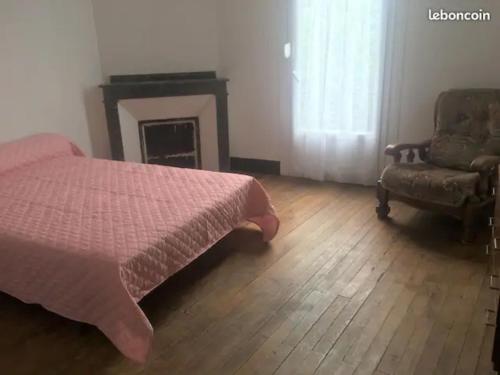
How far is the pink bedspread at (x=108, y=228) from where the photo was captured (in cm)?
195

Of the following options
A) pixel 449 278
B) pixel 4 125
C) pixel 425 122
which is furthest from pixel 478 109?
pixel 4 125

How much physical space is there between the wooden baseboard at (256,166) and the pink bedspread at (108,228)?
1.59 meters

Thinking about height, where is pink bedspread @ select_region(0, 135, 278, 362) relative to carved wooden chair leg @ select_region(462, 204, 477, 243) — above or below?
above

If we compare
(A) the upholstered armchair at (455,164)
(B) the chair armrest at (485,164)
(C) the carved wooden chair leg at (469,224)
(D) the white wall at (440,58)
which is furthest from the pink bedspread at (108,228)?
(D) the white wall at (440,58)

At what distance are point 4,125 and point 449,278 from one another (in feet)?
10.7

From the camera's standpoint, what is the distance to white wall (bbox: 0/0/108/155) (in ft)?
11.0

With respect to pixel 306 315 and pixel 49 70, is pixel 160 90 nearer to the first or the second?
pixel 49 70

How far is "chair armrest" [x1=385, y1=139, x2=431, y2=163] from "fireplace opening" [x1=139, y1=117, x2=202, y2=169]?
195 cm

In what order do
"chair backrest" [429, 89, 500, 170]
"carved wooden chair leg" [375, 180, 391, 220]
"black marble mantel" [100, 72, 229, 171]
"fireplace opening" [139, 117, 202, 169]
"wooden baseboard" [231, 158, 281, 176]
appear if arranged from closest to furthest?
"chair backrest" [429, 89, 500, 170]
"carved wooden chair leg" [375, 180, 391, 220]
"black marble mantel" [100, 72, 229, 171]
"fireplace opening" [139, 117, 202, 169]
"wooden baseboard" [231, 158, 281, 176]

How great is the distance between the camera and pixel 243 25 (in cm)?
432

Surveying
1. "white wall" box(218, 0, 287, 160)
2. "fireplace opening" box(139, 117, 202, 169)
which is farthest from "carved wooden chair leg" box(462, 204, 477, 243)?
"fireplace opening" box(139, 117, 202, 169)

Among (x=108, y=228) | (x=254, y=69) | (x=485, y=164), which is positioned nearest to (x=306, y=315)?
(x=108, y=228)

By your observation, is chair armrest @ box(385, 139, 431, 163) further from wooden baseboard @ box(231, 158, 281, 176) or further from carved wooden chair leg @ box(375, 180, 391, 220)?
wooden baseboard @ box(231, 158, 281, 176)

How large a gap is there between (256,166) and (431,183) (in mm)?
2100
